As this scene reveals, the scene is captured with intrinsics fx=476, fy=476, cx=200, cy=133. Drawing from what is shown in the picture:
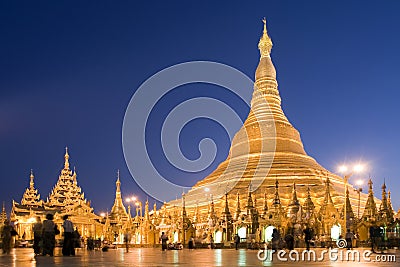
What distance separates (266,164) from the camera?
60.2m

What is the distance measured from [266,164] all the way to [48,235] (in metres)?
45.0

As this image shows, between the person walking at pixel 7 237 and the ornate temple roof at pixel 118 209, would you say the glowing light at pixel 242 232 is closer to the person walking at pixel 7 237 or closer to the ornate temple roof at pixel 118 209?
the person walking at pixel 7 237

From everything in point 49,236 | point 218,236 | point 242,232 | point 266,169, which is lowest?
point 218,236

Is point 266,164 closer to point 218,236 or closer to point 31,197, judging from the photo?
point 218,236

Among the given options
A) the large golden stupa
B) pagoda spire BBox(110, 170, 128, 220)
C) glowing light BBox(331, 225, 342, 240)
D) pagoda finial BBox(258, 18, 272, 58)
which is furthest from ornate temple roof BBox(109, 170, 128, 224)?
glowing light BBox(331, 225, 342, 240)

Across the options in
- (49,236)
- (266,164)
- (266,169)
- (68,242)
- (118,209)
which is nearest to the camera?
(49,236)

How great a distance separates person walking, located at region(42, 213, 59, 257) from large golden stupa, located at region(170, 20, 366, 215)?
3582 cm

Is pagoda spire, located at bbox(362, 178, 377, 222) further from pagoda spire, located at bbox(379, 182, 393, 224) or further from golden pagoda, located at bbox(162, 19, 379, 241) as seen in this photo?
golden pagoda, located at bbox(162, 19, 379, 241)

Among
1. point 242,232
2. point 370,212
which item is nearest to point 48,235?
point 242,232

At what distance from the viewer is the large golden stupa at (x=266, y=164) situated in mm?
55234

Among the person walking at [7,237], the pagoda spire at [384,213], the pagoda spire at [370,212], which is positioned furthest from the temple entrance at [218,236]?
the person walking at [7,237]

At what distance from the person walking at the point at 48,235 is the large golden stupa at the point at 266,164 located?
1410 inches

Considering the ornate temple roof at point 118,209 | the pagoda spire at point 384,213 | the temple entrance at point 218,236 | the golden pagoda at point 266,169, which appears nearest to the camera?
the pagoda spire at point 384,213

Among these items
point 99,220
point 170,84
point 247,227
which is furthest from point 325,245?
point 99,220
